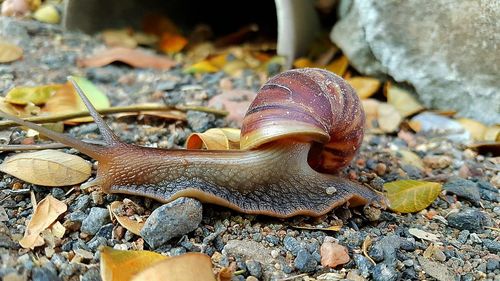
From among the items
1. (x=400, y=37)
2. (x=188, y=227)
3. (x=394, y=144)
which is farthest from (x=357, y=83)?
(x=188, y=227)

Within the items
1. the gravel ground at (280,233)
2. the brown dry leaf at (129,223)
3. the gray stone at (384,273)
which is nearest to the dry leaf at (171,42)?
the gravel ground at (280,233)

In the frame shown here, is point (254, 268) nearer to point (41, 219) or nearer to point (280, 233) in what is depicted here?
point (280, 233)

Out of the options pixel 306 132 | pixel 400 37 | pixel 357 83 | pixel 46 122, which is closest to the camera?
pixel 306 132

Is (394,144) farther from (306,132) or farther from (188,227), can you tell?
(188,227)

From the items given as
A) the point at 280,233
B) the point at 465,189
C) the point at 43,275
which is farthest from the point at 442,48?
the point at 43,275

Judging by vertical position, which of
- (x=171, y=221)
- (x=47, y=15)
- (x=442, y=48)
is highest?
(x=442, y=48)

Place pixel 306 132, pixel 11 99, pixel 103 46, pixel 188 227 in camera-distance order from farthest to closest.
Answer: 1. pixel 103 46
2. pixel 11 99
3. pixel 306 132
4. pixel 188 227

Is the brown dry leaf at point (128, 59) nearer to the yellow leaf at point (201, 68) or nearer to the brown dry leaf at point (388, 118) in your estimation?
the yellow leaf at point (201, 68)
